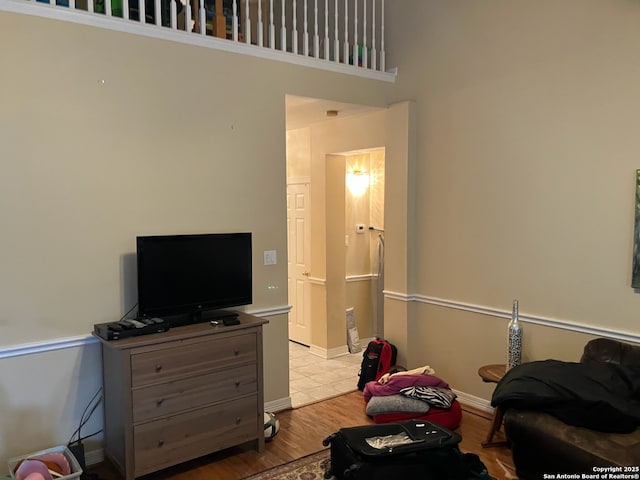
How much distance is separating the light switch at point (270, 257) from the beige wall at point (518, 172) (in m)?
1.21

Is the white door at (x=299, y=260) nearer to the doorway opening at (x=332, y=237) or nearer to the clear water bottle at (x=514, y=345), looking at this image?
the doorway opening at (x=332, y=237)

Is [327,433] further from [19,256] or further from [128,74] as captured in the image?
[128,74]

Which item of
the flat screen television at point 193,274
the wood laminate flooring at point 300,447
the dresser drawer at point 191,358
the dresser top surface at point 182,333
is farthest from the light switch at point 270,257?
the wood laminate flooring at point 300,447

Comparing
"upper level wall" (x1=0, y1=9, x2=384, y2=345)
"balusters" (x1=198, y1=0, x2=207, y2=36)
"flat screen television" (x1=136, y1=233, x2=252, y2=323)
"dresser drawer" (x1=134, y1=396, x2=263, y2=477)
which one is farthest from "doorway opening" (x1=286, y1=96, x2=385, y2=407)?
"flat screen television" (x1=136, y1=233, x2=252, y2=323)

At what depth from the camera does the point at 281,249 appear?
385cm

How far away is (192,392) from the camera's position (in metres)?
2.98

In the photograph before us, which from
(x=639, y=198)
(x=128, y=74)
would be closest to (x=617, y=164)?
(x=639, y=198)

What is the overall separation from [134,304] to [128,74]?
4.59 feet

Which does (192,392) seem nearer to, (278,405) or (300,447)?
(300,447)

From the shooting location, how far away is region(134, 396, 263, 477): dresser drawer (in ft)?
9.30

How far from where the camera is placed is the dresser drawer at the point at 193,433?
2836mm

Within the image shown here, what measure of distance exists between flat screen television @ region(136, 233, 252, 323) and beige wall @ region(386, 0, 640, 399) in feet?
5.10

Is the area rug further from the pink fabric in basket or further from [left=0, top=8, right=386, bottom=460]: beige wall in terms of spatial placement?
[left=0, top=8, right=386, bottom=460]: beige wall

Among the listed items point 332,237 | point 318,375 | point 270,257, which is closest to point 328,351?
point 318,375
